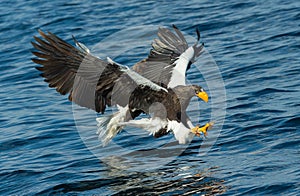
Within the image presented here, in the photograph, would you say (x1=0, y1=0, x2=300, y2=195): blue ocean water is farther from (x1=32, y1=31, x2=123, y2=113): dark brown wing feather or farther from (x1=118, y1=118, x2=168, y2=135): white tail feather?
(x1=32, y1=31, x2=123, y2=113): dark brown wing feather

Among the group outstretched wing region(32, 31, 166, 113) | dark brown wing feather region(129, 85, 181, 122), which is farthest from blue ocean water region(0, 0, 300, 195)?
outstretched wing region(32, 31, 166, 113)

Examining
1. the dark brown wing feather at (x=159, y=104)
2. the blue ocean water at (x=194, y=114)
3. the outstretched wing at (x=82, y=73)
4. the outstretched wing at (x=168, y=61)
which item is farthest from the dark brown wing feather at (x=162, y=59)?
the outstretched wing at (x=82, y=73)

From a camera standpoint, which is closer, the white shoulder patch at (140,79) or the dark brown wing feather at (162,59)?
the white shoulder patch at (140,79)

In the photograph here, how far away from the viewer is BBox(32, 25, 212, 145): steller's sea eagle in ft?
22.6

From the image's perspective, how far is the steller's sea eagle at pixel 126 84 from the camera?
690cm

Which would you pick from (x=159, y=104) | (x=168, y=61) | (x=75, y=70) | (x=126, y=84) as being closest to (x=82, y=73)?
(x=75, y=70)

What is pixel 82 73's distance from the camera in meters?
6.97

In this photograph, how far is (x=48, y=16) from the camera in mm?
15836

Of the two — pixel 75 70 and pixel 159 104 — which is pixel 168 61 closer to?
pixel 159 104

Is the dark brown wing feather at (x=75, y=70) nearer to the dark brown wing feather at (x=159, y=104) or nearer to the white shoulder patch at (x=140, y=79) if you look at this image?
the white shoulder patch at (x=140, y=79)

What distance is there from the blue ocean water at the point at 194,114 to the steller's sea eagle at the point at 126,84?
498 millimetres

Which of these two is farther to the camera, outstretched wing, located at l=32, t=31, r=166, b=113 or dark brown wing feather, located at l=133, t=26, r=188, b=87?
dark brown wing feather, located at l=133, t=26, r=188, b=87

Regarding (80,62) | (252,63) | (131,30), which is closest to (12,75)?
(131,30)

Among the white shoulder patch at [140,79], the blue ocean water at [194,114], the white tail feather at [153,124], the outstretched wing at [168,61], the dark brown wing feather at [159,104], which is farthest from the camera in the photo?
the outstretched wing at [168,61]
